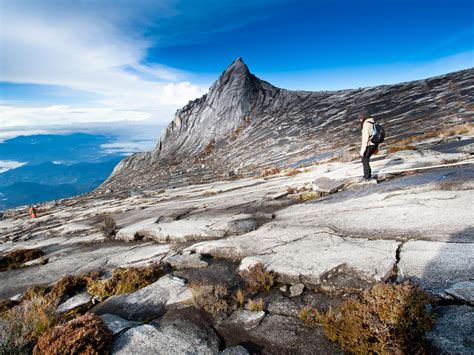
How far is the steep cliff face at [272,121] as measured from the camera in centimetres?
4178

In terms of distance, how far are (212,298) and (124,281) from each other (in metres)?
3.79

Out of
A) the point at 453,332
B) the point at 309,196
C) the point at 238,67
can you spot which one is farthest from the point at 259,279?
the point at 238,67

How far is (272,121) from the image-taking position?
71500mm

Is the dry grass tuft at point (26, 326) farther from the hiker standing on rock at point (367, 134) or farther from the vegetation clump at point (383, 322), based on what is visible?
the hiker standing on rock at point (367, 134)

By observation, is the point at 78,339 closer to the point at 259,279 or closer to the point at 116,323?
the point at 116,323

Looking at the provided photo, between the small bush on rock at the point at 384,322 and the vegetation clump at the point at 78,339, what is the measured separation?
481 cm

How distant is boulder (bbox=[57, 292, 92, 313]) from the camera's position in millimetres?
8758

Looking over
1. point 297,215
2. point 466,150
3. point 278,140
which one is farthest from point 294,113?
point 297,215

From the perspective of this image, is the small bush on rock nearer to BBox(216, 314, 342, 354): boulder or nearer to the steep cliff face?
BBox(216, 314, 342, 354): boulder

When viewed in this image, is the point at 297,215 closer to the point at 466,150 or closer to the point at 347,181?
the point at 347,181

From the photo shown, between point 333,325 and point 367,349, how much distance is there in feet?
2.54

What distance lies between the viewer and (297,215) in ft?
41.3

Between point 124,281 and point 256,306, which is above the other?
point 124,281

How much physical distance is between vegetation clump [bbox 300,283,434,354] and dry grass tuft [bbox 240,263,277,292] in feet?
6.84
